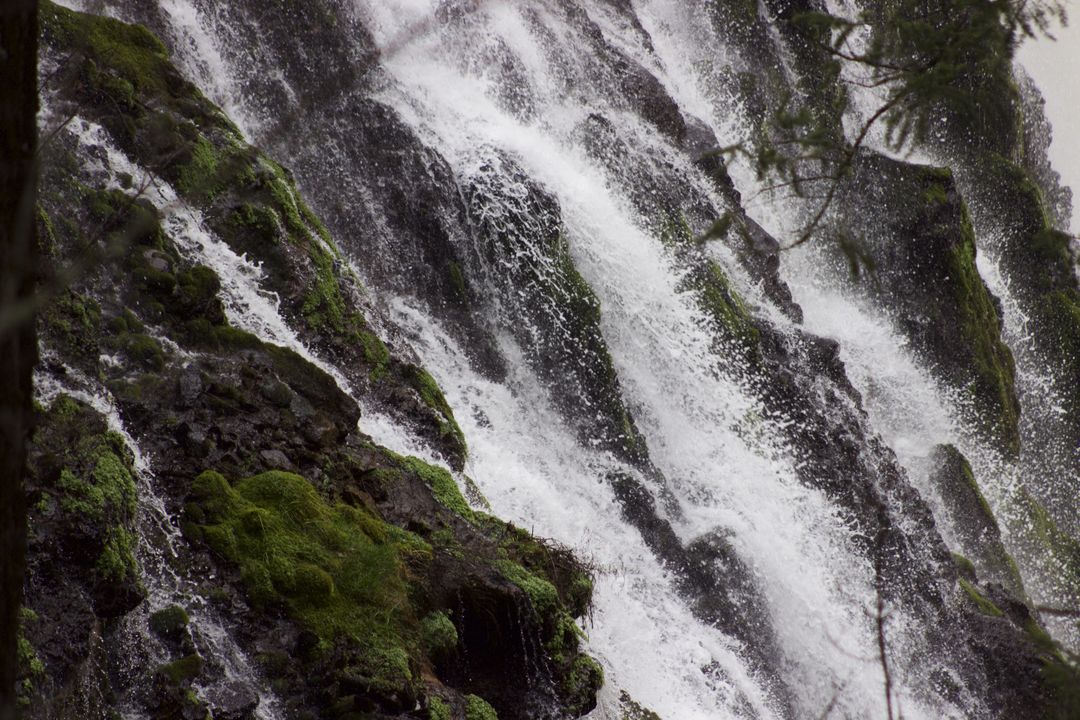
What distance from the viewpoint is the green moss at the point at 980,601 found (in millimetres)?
13734

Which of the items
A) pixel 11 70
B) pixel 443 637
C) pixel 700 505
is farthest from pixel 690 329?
pixel 11 70

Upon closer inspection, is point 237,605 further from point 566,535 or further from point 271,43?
point 271,43

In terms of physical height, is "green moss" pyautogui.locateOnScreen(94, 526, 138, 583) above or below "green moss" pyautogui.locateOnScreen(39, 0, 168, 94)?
below

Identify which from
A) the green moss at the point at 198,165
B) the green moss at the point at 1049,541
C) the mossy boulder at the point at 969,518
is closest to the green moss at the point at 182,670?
the green moss at the point at 198,165

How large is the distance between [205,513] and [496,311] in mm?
5696

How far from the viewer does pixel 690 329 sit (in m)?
12.5

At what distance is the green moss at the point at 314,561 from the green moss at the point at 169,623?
1.61 ft

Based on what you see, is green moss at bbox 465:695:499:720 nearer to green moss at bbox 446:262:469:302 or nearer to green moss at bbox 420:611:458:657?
green moss at bbox 420:611:458:657

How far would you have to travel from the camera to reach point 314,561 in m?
5.79

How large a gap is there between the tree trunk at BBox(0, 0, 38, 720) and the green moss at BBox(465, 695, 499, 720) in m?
4.01

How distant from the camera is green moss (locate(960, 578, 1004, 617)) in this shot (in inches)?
541

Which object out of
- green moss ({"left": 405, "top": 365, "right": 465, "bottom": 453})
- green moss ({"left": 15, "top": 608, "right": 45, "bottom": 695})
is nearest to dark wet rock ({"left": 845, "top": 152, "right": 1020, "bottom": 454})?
green moss ({"left": 405, "top": 365, "right": 465, "bottom": 453})

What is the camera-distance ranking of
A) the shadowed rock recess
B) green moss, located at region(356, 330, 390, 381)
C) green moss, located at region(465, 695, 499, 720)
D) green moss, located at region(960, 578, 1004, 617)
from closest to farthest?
the shadowed rock recess
green moss, located at region(465, 695, 499, 720)
green moss, located at region(356, 330, 390, 381)
green moss, located at region(960, 578, 1004, 617)

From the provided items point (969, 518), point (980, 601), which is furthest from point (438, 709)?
point (969, 518)
